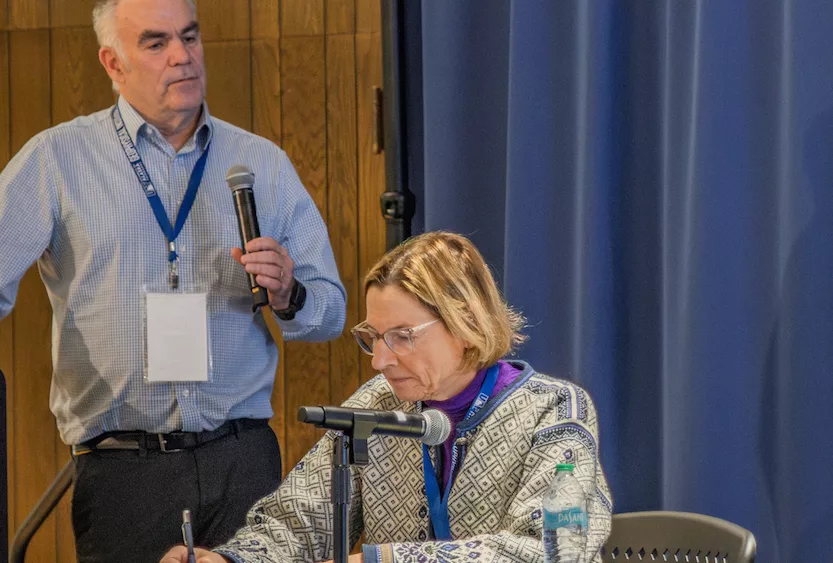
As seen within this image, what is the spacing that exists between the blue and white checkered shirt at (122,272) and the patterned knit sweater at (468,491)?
63 cm

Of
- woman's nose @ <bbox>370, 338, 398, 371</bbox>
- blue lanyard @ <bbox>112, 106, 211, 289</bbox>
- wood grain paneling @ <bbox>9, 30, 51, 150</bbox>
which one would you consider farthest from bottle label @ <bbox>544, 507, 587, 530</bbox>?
wood grain paneling @ <bbox>9, 30, 51, 150</bbox>

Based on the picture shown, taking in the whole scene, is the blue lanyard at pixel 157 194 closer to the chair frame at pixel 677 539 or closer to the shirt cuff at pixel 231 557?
the shirt cuff at pixel 231 557

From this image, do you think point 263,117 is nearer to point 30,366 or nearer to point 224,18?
point 224,18

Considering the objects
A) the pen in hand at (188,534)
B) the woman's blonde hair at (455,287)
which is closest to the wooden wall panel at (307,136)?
the woman's blonde hair at (455,287)

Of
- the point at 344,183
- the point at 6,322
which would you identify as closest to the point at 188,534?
the point at 344,183

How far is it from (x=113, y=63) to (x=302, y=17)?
1.01 metres

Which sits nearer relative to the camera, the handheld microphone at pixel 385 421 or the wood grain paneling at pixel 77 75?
the handheld microphone at pixel 385 421

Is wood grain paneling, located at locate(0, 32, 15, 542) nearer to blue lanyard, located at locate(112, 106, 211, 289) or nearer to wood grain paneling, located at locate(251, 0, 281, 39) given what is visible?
wood grain paneling, located at locate(251, 0, 281, 39)

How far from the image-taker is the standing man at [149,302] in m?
2.76

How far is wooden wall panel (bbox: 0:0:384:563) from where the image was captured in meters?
3.79

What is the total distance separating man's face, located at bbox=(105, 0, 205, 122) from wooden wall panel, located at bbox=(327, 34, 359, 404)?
91 centimetres

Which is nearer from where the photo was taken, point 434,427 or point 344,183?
point 434,427

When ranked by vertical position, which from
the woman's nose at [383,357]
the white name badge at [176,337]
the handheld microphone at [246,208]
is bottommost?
the white name badge at [176,337]

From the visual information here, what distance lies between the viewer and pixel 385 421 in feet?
5.55
